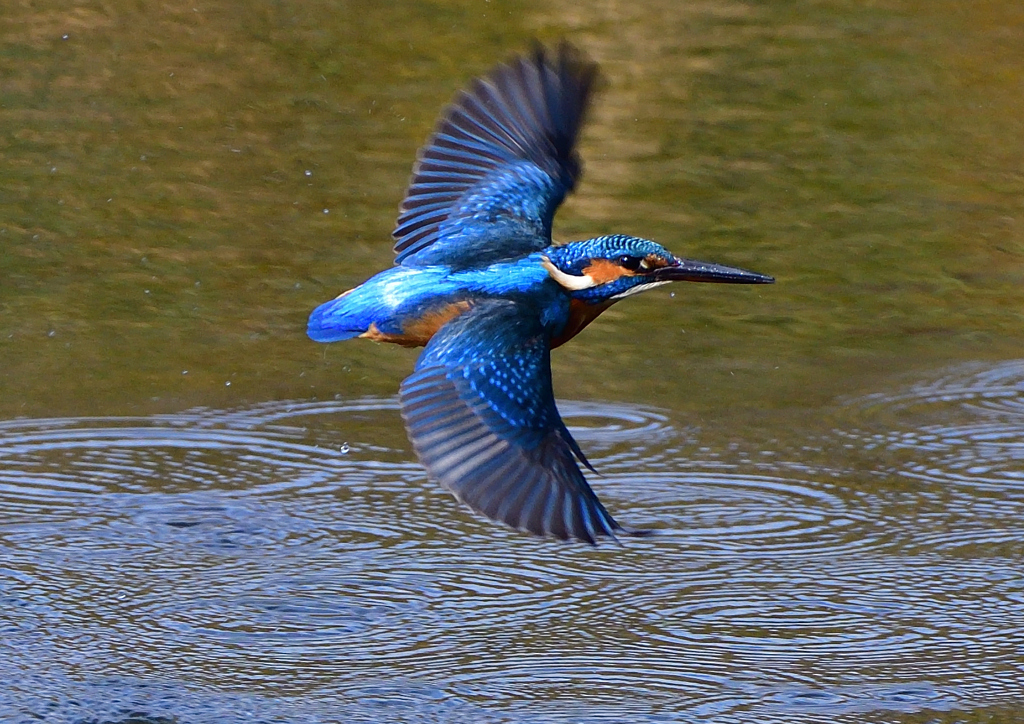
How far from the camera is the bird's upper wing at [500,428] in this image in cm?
286

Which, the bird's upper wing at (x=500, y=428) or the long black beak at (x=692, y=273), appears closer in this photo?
the bird's upper wing at (x=500, y=428)

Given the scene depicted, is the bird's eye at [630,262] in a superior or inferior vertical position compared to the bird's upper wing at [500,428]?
superior

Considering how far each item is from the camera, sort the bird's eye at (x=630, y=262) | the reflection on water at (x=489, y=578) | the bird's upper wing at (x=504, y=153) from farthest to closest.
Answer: the bird's upper wing at (x=504, y=153)
the bird's eye at (x=630, y=262)
the reflection on water at (x=489, y=578)

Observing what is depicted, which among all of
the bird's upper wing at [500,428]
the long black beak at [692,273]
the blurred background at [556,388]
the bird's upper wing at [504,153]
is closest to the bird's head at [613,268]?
the long black beak at [692,273]

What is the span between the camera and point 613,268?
341 cm

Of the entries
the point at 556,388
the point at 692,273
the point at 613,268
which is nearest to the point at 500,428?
the point at 613,268

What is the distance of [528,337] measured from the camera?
326 cm

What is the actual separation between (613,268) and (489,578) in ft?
2.37

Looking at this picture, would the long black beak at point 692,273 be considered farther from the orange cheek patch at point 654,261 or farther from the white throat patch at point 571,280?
the white throat patch at point 571,280

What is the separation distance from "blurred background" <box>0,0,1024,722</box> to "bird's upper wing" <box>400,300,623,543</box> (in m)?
0.47

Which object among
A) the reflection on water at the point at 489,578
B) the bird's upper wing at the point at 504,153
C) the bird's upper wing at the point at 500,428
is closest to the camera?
the bird's upper wing at the point at 500,428

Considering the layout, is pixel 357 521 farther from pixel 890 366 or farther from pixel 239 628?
pixel 890 366

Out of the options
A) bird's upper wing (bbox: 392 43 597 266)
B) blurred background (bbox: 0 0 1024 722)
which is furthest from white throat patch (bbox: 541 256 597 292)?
blurred background (bbox: 0 0 1024 722)

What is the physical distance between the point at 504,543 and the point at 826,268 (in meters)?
2.33
